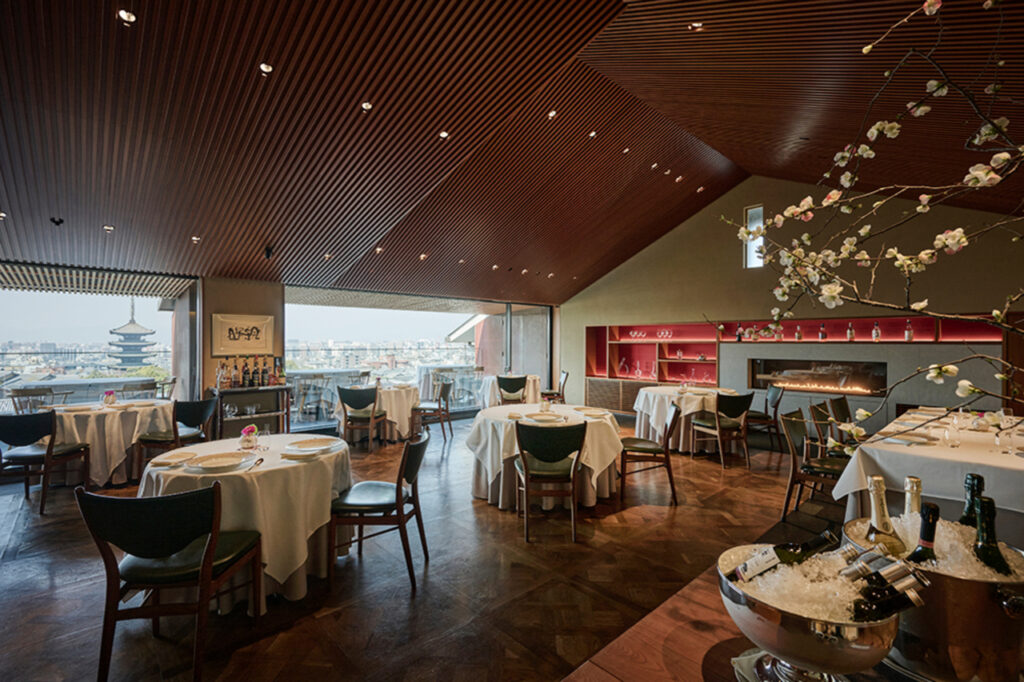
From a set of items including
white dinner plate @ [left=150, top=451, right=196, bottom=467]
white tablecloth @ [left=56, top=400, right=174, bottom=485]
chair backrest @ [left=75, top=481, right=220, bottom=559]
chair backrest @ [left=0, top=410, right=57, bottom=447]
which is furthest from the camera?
white tablecloth @ [left=56, top=400, right=174, bottom=485]

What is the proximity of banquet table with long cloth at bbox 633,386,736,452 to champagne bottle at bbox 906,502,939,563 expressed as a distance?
5.07 metres

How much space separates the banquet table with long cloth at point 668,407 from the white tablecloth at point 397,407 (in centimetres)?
331

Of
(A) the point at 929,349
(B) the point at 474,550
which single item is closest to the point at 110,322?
(B) the point at 474,550

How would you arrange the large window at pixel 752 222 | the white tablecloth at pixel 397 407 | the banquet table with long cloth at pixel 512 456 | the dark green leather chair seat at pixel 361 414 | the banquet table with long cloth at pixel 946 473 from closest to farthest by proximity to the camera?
the banquet table with long cloth at pixel 946 473
the banquet table with long cloth at pixel 512 456
the dark green leather chair seat at pixel 361 414
the white tablecloth at pixel 397 407
the large window at pixel 752 222

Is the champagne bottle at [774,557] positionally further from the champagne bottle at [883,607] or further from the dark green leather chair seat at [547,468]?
the dark green leather chair seat at [547,468]

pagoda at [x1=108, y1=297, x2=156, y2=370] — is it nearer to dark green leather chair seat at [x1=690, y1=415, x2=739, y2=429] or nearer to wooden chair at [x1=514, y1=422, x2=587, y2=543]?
wooden chair at [x1=514, y1=422, x2=587, y2=543]

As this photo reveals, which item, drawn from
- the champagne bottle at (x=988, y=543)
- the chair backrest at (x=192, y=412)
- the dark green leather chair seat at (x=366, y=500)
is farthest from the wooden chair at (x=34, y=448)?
the champagne bottle at (x=988, y=543)

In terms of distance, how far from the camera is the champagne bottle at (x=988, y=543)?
0.87 meters

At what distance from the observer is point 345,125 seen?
4.49 m

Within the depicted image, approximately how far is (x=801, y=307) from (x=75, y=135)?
906cm

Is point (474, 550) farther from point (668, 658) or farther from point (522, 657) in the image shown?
point (668, 658)

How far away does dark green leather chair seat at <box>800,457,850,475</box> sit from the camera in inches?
145

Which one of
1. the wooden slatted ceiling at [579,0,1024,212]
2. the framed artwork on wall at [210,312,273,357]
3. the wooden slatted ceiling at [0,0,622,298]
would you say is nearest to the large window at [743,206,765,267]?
the wooden slatted ceiling at [579,0,1024,212]

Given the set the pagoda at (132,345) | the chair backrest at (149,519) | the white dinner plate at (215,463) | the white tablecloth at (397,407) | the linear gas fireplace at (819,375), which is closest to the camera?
the chair backrest at (149,519)
